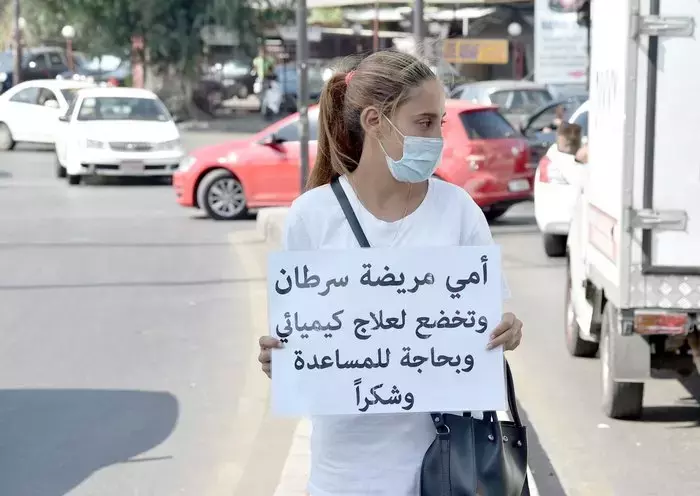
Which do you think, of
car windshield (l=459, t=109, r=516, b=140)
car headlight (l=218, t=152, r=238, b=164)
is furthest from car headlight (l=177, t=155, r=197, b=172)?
car windshield (l=459, t=109, r=516, b=140)

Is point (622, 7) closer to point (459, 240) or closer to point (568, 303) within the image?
point (568, 303)

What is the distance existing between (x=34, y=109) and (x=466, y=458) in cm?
2695

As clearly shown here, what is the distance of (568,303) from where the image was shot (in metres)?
8.77


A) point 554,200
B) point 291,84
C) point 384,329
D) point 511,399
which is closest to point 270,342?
point 384,329

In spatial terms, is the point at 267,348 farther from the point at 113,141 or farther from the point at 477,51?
the point at 477,51

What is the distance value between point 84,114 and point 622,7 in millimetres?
16801

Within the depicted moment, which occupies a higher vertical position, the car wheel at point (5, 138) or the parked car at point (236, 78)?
the parked car at point (236, 78)

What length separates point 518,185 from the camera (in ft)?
51.7

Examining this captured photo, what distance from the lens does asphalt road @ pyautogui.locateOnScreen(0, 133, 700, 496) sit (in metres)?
5.99

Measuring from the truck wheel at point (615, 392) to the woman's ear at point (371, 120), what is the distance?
402 centimetres

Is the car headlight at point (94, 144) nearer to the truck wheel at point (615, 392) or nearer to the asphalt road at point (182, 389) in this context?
the asphalt road at point (182, 389)

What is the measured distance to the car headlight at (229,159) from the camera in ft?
54.4

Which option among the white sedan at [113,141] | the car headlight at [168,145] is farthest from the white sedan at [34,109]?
the car headlight at [168,145]

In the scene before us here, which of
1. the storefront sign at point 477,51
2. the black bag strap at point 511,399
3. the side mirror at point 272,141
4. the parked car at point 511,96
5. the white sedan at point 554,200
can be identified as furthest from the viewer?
the storefront sign at point 477,51
